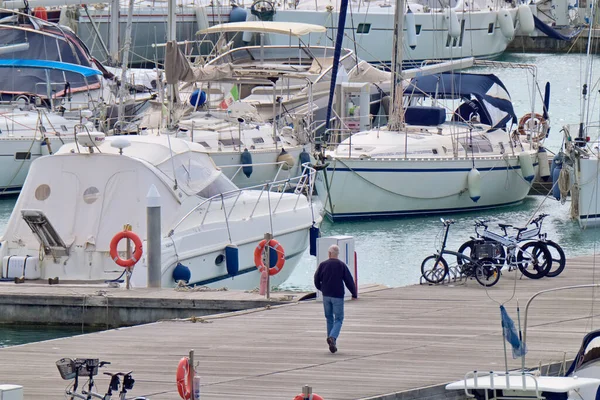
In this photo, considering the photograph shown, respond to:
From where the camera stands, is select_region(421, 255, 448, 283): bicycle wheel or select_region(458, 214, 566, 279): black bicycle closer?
select_region(458, 214, 566, 279): black bicycle

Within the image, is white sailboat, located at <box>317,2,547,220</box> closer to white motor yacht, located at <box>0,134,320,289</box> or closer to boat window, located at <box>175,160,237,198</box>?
boat window, located at <box>175,160,237,198</box>

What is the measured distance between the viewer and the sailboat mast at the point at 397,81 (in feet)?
111

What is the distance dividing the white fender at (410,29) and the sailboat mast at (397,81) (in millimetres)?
30968

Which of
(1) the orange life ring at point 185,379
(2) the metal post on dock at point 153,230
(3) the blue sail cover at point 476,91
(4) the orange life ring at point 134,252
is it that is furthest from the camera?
(3) the blue sail cover at point 476,91

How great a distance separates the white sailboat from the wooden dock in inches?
505

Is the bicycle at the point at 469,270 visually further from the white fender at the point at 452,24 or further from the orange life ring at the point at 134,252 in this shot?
the white fender at the point at 452,24

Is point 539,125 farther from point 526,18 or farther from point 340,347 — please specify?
point 526,18

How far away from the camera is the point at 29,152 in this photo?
36062mm

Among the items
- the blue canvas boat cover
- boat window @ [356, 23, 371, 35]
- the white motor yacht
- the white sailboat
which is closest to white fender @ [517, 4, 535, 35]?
boat window @ [356, 23, 371, 35]

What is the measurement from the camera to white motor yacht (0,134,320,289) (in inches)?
840

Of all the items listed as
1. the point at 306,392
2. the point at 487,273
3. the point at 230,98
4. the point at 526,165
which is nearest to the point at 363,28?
the point at 230,98

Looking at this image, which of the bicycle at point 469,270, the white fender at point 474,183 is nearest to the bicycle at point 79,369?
the bicycle at point 469,270

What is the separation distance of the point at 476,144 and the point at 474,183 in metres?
0.95

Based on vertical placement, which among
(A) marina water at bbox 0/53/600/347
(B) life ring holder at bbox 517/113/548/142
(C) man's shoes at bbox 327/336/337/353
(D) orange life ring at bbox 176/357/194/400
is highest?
(D) orange life ring at bbox 176/357/194/400
